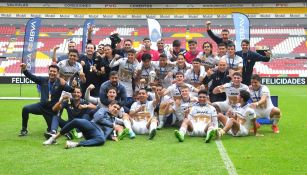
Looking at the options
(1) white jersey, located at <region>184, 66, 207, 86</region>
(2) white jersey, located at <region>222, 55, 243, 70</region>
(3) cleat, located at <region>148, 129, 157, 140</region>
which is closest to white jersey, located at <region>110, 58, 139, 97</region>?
Result: (1) white jersey, located at <region>184, 66, 207, 86</region>

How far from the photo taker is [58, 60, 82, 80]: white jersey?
9297mm

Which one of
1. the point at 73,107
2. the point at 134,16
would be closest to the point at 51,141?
the point at 73,107

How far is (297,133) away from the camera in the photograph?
870 centimetres

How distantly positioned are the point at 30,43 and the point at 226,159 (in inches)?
550

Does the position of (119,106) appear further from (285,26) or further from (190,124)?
(285,26)

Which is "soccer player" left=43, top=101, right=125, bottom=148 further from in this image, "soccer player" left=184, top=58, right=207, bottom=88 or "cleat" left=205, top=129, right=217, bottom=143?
"soccer player" left=184, top=58, right=207, bottom=88

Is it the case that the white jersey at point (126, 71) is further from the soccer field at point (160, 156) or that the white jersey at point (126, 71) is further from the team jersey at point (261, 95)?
the team jersey at point (261, 95)

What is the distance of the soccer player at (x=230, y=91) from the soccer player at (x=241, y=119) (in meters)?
0.49

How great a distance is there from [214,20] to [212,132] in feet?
108

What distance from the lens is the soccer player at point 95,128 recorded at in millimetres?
6988

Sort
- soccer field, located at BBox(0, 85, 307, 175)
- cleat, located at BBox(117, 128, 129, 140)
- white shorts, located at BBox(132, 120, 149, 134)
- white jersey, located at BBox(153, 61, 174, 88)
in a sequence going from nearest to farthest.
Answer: soccer field, located at BBox(0, 85, 307, 175) → cleat, located at BBox(117, 128, 129, 140) → white shorts, located at BBox(132, 120, 149, 134) → white jersey, located at BBox(153, 61, 174, 88)

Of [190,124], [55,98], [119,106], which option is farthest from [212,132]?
[55,98]

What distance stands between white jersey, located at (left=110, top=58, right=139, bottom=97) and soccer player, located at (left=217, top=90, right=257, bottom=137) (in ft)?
8.34

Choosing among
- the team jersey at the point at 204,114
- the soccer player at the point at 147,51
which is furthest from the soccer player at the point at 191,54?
the team jersey at the point at 204,114
